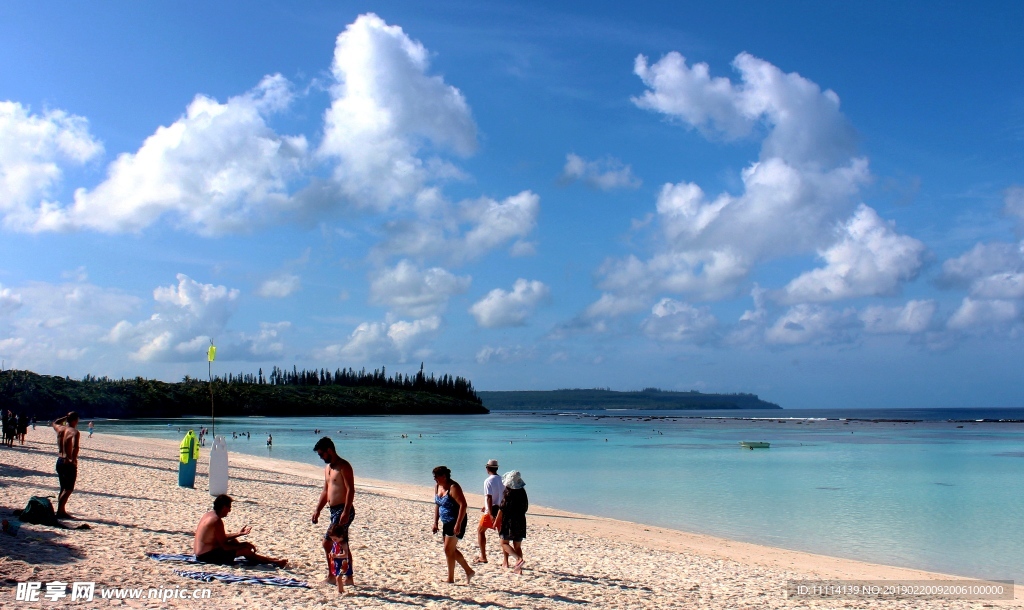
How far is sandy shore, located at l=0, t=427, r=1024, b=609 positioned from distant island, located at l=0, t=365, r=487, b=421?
88.6m

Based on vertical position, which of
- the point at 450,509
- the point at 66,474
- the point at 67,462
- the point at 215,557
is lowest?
the point at 215,557

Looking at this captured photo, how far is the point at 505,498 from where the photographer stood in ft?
36.6

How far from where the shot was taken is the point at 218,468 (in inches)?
677

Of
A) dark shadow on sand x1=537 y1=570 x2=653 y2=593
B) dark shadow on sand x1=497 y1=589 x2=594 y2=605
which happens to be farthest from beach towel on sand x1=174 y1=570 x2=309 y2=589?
dark shadow on sand x1=537 y1=570 x2=653 y2=593

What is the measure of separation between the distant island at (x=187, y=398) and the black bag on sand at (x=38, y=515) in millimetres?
92634

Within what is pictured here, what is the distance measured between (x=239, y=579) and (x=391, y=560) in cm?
305

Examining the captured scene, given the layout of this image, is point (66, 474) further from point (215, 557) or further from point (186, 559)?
point (215, 557)

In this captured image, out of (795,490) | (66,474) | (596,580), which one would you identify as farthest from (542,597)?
(795,490)

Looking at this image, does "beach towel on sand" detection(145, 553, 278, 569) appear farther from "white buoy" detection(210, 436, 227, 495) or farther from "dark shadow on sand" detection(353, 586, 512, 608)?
"white buoy" detection(210, 436, 227, 495)

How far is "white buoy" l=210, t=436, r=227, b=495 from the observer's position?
17203mm

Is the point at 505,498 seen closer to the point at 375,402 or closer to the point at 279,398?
the point at 279,398

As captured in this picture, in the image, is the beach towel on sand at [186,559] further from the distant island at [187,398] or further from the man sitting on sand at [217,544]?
the distant island at [187,398]

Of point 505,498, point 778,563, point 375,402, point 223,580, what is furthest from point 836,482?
point 375,402

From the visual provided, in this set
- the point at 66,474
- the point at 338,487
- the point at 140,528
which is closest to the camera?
the point at 338,487
